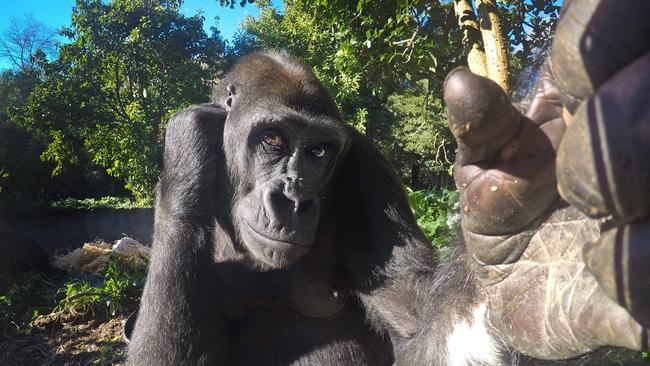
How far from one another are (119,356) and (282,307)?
11.2 feet

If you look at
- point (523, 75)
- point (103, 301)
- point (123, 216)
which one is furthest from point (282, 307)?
point (123, 216)

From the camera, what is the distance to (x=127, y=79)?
1555 cm

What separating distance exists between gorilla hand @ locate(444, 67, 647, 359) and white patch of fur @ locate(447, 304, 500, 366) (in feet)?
1.36

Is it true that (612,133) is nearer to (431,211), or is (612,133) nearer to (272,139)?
(272,139)

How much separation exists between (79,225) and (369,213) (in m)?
18.8

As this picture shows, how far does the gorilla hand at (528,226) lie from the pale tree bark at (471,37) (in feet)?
13.7

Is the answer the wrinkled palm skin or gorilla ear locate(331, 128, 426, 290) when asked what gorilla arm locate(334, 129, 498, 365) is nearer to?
gorilla ear locate(331, 128, 426, 290)

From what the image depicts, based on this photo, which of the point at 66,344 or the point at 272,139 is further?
the point at 66,344

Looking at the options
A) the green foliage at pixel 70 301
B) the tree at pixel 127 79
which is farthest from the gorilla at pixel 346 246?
the tree at pixel 127 79

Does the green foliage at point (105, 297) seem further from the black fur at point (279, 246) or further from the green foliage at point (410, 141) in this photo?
the green foliage at point (410, 141)

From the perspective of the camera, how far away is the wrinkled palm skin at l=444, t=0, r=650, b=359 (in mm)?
1119

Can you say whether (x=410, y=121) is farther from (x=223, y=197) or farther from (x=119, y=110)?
(x=223, y=197)

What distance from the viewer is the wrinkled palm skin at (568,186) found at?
1.12 meters

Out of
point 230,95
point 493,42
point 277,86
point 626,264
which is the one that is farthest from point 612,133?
point 493,42
